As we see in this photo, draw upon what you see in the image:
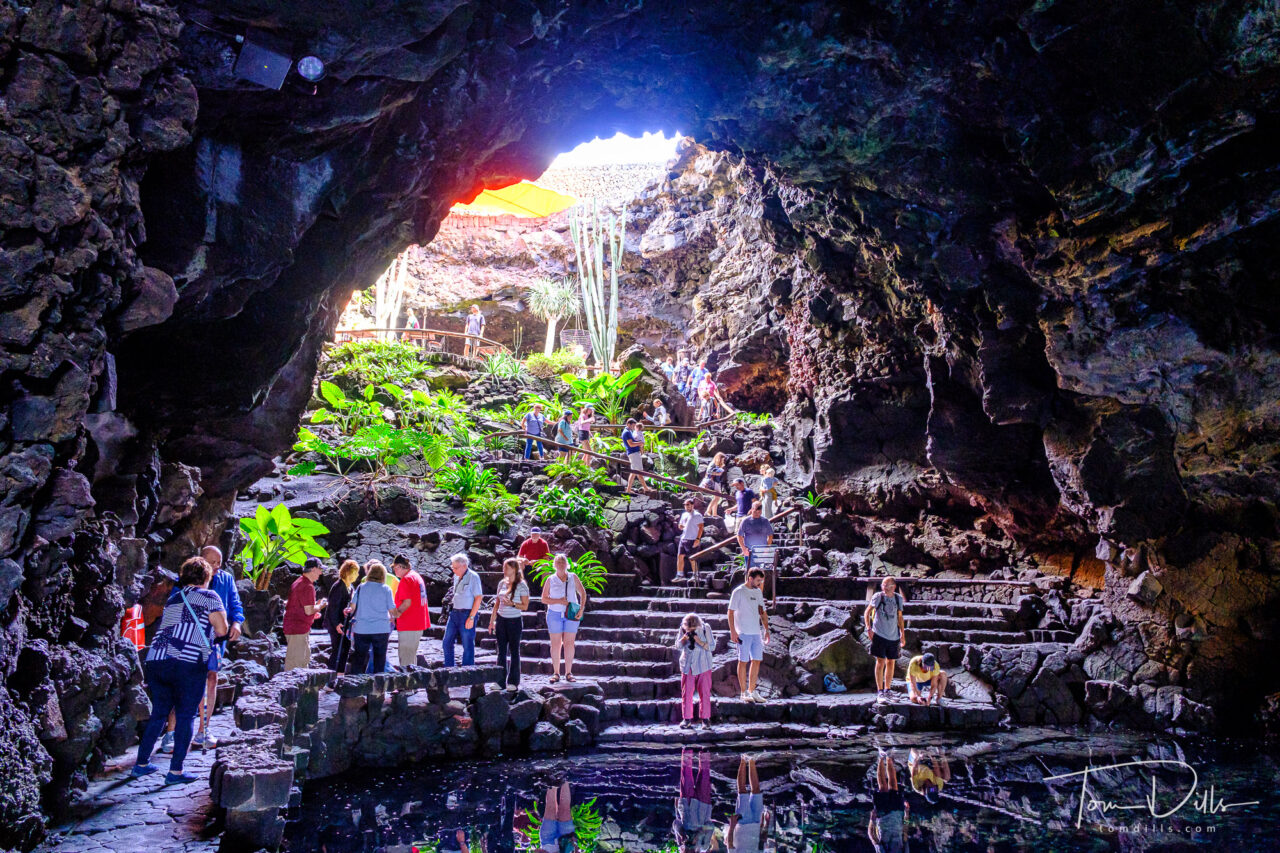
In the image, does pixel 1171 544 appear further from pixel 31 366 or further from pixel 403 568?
pixel 31 366

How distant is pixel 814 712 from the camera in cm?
1000

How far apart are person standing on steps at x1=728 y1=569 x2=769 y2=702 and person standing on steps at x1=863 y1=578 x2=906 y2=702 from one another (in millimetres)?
1440

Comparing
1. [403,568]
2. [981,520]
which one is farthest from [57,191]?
[981,520]

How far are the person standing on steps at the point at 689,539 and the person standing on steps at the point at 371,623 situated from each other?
6.24m

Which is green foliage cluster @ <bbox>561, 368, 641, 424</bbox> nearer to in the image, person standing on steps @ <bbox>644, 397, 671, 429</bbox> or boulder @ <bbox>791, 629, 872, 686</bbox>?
person standing on steps @ <bbox>644, 397, 671, 429</bbox>

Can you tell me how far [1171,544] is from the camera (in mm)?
11797

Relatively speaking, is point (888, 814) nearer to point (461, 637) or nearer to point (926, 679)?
point (926, 679)

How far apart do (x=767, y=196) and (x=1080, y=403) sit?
229 inches

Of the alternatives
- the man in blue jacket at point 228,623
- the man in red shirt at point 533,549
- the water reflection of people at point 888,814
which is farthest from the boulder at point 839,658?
the man in blue jacket at point 228,623

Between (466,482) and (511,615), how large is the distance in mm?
7399

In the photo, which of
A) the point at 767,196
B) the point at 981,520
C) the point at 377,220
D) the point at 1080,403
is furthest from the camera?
the point at 981,520

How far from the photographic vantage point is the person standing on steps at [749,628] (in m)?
9.90

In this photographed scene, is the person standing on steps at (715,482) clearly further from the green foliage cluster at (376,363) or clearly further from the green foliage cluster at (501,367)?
the green foliage cluster at (376,363)

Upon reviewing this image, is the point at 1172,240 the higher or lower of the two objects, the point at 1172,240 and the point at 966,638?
the higher
